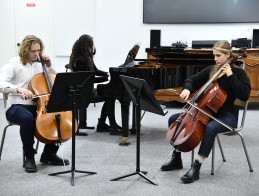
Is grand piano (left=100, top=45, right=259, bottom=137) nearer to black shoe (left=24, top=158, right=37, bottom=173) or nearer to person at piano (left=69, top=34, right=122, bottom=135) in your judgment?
person at piano (left=69, top=34, right=122, bottom=135)

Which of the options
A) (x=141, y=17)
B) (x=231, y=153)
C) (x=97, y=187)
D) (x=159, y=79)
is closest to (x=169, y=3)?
(x=141, y=17)

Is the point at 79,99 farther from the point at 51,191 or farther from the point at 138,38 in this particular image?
the point at 138,38

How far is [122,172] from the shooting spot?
11.1 ft

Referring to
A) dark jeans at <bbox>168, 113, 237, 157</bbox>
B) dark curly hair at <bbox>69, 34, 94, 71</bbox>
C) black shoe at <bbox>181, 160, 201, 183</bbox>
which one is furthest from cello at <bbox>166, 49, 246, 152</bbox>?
dark curly hair at <bbox>69, 34, 94, 71</bbox>

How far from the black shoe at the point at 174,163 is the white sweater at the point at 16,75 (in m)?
1.27

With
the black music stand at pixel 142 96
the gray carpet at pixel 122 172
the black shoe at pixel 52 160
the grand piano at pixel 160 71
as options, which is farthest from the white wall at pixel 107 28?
the black music stand at pixel 142 96

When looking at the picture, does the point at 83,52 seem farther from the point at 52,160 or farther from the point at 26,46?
the point at 52,160

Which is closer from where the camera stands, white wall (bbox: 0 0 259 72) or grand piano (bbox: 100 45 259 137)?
grand piano (bbox: 100 45 259 137)

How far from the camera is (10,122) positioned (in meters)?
3.39

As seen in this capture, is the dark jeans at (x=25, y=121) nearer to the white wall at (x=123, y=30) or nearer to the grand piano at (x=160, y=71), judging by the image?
the grand piano at (x=160, y=71)

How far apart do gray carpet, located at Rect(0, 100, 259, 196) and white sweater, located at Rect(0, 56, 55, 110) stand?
590mm

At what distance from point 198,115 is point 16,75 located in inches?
62.6

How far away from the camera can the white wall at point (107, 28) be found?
22.7 feet

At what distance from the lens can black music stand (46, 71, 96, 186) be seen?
294 centimetres
